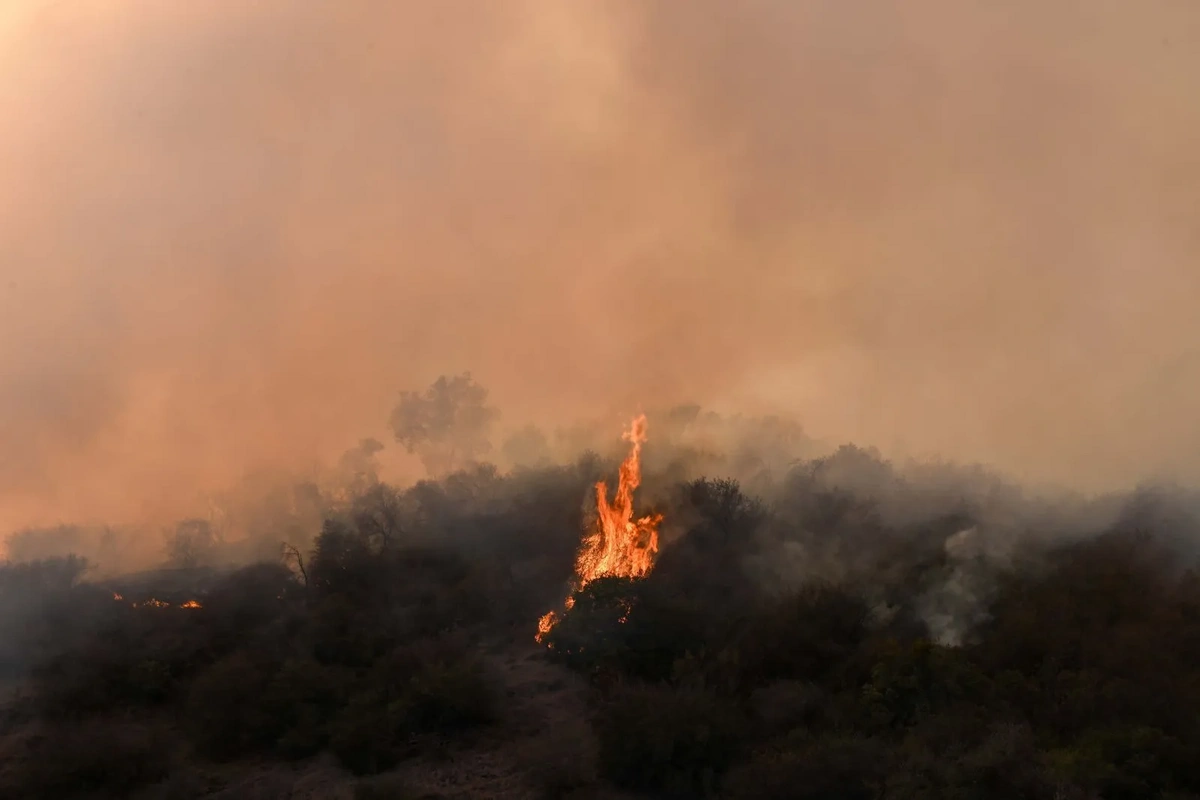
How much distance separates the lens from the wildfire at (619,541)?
36906 millimetres

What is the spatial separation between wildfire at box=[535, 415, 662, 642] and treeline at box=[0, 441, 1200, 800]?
2.60 ft

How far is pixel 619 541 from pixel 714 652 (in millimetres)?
9219

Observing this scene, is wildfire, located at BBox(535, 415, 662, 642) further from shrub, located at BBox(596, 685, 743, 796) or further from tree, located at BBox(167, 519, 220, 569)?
tree, located at BBox(167, 519, 220, 569)

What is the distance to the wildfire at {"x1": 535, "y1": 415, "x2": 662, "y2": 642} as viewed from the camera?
36906 mm

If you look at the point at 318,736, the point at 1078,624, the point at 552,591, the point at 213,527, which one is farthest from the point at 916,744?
the point at 213,527

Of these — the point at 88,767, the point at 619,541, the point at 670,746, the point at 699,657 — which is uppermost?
the point at 619,541

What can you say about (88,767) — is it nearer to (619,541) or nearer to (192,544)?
(619,541)

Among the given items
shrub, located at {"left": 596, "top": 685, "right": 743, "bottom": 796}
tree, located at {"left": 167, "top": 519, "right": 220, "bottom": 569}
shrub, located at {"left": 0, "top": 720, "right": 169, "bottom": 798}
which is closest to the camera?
shrub, located at {"left": 596, "top": 685, "right": 743, "bottom": 796}

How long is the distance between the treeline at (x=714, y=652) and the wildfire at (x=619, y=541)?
0.79m

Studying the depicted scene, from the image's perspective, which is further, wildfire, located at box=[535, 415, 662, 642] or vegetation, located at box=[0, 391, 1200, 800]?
wildfire, located at box=[535, 415, 662, 642]

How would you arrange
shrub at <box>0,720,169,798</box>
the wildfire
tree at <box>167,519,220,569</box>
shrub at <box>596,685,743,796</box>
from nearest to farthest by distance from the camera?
shrub at <box>596,685,743,796</box>, shrub at <box>0,720,169,798</box>, the wildfire, tree at <box>167,519,220,569</box>

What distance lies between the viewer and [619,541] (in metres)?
38.1

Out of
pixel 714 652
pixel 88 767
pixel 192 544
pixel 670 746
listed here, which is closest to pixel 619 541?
pixel 714 652

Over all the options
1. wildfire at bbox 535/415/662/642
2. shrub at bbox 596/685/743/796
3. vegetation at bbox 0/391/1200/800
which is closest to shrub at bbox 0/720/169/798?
vegetation at bbox 0/391/1200/800
